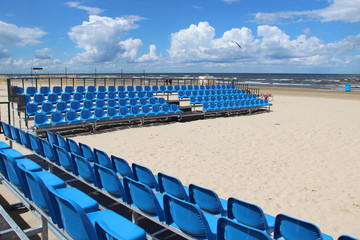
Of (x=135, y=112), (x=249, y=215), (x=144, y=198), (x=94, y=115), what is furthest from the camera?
(x=135, y=112)

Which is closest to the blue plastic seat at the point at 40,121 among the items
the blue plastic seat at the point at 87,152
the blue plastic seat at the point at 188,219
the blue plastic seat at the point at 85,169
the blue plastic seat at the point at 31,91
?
the blue plastic seat at the point at 31,91

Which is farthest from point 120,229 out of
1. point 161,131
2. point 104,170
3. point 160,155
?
point 161,131

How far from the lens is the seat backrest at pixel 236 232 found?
193 cm

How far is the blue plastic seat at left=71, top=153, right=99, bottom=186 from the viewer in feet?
12.2

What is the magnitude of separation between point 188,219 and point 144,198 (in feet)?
1.89

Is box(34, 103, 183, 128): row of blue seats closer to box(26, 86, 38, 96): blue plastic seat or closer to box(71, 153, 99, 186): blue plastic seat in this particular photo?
box(26, 86, 38, 96): blue plastic seat

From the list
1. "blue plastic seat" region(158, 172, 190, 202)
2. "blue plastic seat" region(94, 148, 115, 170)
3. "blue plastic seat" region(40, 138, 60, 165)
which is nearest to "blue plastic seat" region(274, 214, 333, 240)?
"blue plastic seat" region(158, 172, 190, 202)

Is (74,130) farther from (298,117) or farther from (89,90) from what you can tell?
(298,117)

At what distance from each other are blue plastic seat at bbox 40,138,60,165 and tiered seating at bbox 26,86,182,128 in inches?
153

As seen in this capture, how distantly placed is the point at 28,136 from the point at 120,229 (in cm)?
363

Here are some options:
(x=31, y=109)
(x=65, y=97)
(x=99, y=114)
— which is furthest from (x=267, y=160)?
(x=65, y=97)

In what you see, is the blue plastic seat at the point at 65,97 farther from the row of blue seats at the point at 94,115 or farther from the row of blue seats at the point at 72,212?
the row of blue seats at the point at 72,212

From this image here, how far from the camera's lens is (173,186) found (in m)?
3.31

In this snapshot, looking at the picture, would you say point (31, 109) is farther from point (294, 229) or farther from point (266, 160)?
point (294, 229)
